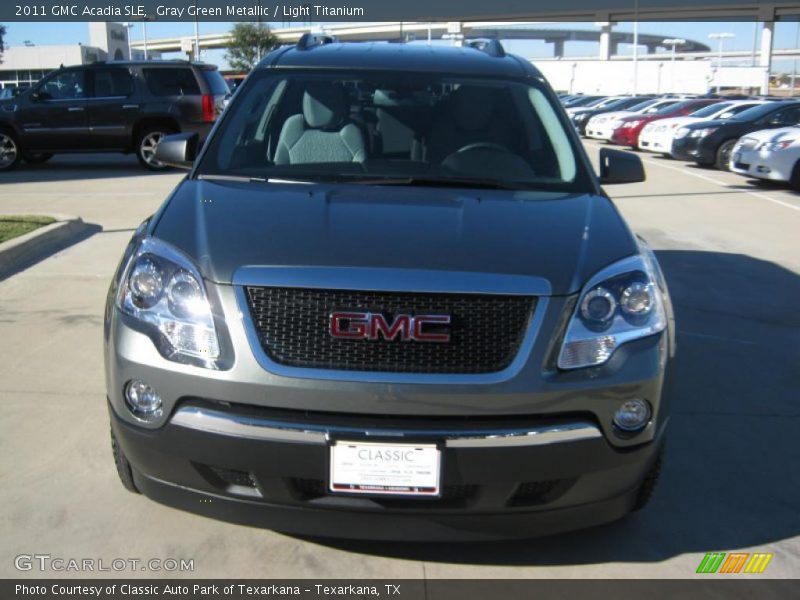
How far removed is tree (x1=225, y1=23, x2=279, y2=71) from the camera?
61.2 m

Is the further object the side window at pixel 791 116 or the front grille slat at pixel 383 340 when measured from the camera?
the side window at pixel 791 116

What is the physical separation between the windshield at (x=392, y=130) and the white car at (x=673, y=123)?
16.5 meters

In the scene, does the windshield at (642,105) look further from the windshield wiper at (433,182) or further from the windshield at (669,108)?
the windshield wiper at (433,182)

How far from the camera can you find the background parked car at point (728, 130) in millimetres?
17656

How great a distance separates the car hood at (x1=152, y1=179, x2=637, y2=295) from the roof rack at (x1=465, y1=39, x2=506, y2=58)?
1434 mm

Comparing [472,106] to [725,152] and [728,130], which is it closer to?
[725,152]

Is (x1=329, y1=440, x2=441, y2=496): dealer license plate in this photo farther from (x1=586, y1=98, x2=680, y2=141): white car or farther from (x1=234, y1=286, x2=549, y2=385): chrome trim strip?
(x1=586, y1=98, x2=680, y2=141): white car

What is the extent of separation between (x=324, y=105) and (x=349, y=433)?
2.24 metres

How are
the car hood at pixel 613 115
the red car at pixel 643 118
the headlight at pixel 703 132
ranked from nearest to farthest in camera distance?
the headlight at pixel 703 132
the red car at pixel 643 118
the car hood at pixel 613 115

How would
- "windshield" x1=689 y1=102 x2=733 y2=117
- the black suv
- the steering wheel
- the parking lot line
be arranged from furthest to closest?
"windshield" x1=689 y1=102 x2=733 y2=117
the black suv
the parking lot line
the steering wheel

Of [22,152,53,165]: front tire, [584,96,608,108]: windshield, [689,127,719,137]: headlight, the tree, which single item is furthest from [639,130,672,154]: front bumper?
the tree

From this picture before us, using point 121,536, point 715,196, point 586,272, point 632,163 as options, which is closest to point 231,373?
point 121,536

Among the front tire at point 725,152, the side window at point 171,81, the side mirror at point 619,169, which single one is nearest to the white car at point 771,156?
the front tire at point 725,152

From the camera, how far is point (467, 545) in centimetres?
326
